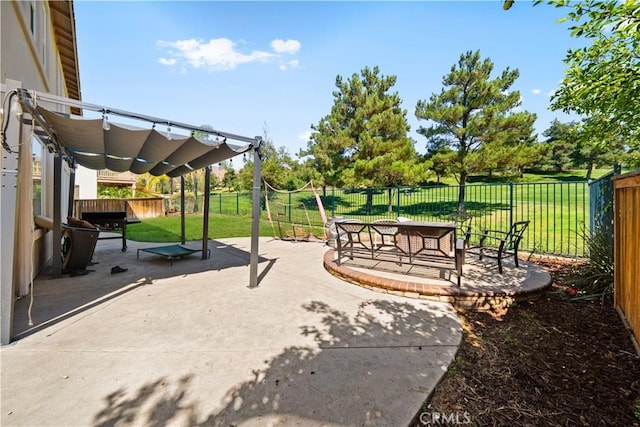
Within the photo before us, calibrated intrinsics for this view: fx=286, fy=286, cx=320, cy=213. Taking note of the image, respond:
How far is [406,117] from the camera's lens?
1625 centimetres

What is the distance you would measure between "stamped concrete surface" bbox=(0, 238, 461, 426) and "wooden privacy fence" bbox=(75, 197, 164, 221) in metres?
13.3

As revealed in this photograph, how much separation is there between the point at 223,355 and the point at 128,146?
12.4ft

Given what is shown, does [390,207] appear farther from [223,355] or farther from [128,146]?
[223,355]

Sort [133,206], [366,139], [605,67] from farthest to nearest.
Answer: [133,206] → [366,139] → [605,67]

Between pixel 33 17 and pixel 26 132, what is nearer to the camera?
pixel 26 132

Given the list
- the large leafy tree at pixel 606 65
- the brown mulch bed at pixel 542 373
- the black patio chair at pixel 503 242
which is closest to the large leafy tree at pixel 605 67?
the large leafy tree at pixel 606 65

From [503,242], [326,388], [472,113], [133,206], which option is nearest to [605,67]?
[503,242]

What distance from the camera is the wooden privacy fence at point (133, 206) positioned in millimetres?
16016

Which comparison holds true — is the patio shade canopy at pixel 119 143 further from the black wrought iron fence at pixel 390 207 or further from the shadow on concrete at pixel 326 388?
the black wrought iron fence at pixel 390 207

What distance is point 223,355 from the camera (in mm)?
2668

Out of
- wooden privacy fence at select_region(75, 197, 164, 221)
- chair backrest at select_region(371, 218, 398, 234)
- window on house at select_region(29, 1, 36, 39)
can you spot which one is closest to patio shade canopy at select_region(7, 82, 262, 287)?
window on house at select_region(29, 1, 36, 39)

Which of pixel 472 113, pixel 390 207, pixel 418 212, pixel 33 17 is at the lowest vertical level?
pixel 418 212

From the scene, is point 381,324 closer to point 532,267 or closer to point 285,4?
point 532,267

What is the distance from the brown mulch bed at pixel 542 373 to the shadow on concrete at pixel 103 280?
3.63 meters
